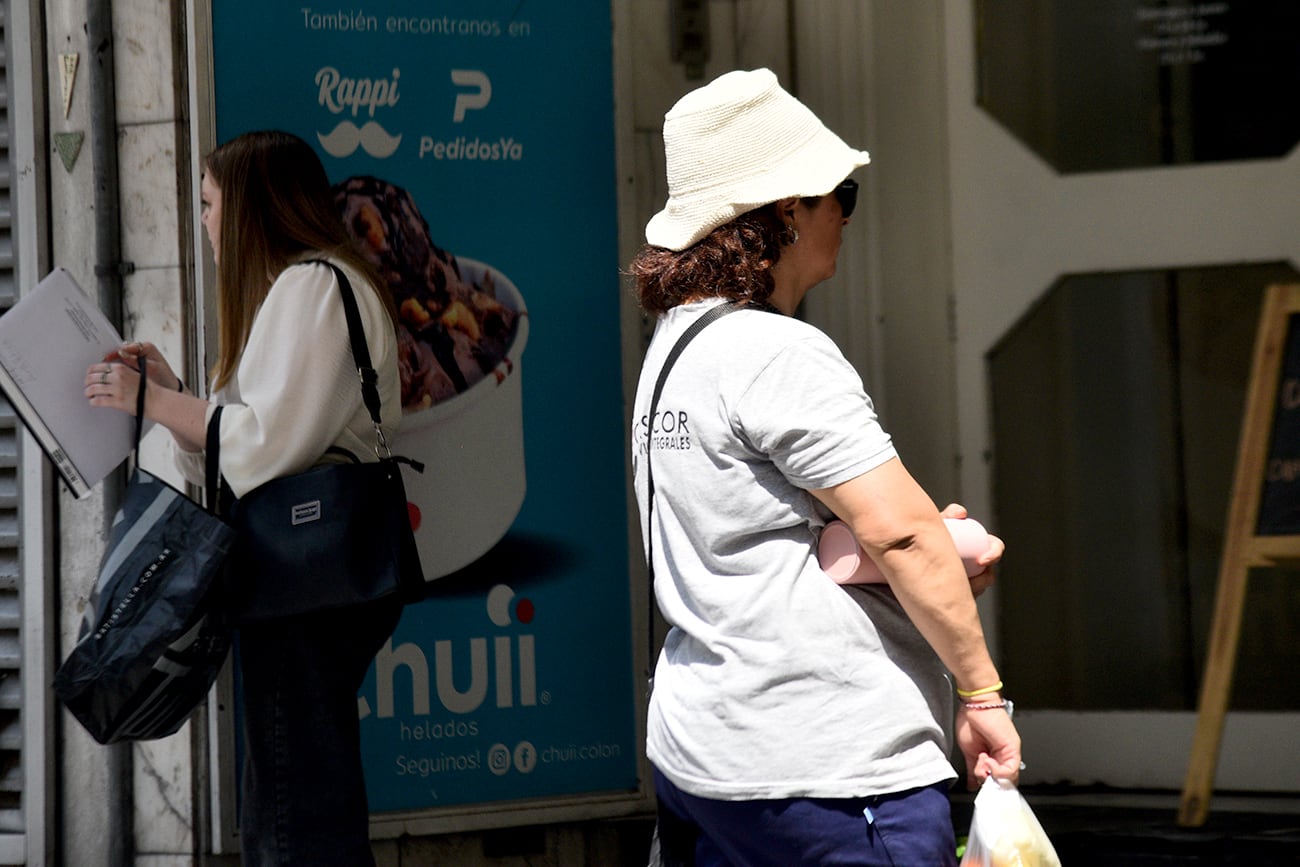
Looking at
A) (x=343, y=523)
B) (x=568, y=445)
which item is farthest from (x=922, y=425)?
(x=343, y=523)

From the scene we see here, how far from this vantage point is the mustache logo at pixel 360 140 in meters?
3.86

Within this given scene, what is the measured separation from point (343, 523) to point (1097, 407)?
2604 mm

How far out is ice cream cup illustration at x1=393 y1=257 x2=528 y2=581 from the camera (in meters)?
3.95

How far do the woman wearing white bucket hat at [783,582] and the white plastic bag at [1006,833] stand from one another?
3 centimetres

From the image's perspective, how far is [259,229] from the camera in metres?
3.01

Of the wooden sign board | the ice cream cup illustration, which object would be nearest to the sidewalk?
the wooden sign board

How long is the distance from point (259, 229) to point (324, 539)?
0.66 m

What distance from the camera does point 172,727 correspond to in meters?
3.01

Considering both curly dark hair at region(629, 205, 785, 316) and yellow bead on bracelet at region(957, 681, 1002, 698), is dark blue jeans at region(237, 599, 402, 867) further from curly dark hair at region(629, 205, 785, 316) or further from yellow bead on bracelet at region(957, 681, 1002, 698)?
yellow bead on bracelet at region(957, 681, 1002, 698)

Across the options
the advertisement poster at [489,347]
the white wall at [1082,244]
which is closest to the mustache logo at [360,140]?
the advertisement poster at [489,347]

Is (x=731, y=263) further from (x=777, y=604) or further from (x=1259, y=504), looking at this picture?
(x=1259, y=504)

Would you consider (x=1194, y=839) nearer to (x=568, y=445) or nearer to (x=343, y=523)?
(x=568, y=445)

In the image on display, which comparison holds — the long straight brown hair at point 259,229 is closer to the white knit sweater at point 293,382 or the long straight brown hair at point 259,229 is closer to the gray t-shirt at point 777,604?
the white knit sweater at point 293,382

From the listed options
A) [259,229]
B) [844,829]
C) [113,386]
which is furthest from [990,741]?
[113,386]
